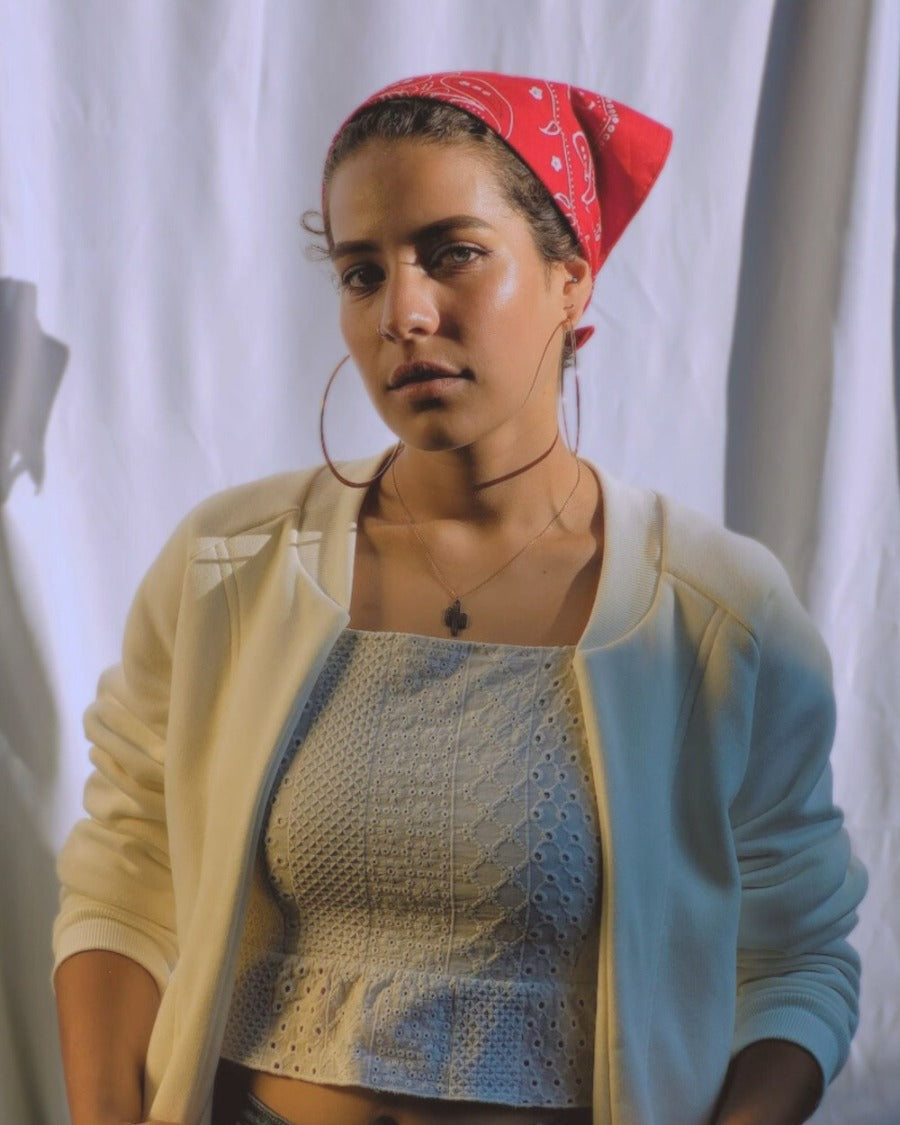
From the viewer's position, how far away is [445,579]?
1339 millimetres

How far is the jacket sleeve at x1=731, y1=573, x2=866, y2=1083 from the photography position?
1.28 meters

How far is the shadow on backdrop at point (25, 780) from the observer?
174 centimetres

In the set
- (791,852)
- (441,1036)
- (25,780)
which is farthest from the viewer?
(25,780)

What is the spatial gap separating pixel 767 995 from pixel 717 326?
0.86 m

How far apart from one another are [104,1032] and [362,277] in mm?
725

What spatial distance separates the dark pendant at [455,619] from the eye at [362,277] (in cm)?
30

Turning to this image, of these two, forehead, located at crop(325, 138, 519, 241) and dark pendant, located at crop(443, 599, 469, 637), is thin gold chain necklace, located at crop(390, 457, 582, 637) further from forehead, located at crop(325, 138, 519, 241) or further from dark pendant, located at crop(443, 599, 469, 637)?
forehead, located at crop(325, 138, 519, 241)

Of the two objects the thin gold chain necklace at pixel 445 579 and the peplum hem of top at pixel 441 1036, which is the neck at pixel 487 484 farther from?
the peplum hem of top at pixel 441 1036

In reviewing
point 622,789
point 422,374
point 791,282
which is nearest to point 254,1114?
point 622,789

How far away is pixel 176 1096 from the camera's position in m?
1.22

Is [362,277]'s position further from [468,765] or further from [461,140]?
[468,765]

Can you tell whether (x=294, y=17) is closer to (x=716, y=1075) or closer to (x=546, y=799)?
(x=546, y=799)

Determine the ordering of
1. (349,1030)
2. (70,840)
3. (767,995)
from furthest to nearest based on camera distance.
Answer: (70,840), (767,995), (349,1030)

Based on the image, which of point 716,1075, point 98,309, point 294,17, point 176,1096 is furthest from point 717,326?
point 176,1096
